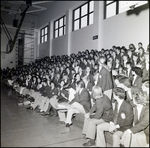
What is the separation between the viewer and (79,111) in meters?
Answer: 3.95

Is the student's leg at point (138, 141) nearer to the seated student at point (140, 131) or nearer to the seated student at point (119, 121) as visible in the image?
the seated student at point (140, 131)

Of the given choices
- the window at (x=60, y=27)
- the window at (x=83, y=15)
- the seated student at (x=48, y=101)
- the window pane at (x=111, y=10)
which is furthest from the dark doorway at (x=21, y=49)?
the seated student at (x=48, y=101)

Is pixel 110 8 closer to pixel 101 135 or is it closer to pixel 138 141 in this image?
pixel 101 135

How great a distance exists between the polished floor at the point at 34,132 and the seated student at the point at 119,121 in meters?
0.52

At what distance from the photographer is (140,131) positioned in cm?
254

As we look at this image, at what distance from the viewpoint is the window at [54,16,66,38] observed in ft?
42.8

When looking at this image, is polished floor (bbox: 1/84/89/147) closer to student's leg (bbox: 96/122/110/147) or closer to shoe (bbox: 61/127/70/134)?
shoe (bbox: 61/127/70/134)

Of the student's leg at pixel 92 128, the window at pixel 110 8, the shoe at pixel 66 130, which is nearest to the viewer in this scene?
the student's leg at pixel 92 128

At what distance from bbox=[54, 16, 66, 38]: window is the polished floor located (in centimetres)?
949

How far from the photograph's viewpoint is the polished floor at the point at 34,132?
3081 mm

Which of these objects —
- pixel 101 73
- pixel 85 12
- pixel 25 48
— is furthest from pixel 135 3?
pixel 25 48

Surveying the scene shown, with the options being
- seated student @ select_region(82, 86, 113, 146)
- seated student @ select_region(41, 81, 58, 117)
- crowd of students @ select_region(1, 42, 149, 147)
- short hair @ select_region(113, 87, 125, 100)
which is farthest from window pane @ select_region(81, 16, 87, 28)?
short hair @ select_region(113, 87, 125, 100)

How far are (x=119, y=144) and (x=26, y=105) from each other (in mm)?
4395

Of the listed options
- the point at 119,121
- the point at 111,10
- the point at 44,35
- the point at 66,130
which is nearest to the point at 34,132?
the point at 66,130
